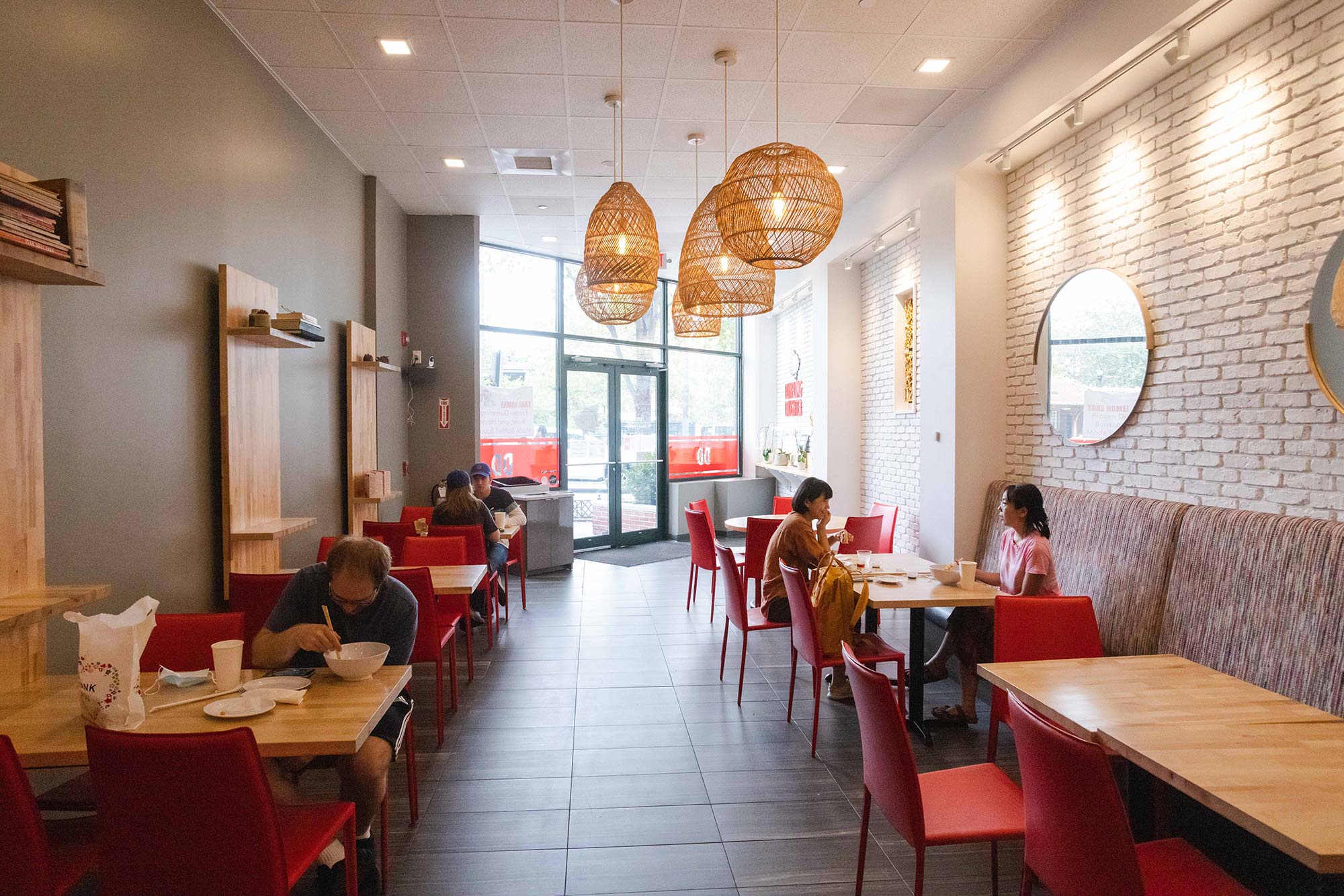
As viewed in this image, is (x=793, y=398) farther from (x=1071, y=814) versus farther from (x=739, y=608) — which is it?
(x=1071, y=814)

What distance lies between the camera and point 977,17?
162 inches

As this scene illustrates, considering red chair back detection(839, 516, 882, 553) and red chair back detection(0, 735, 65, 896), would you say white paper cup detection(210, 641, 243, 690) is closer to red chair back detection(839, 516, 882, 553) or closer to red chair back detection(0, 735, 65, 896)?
red chair back detection(0, 735, 65, 896)

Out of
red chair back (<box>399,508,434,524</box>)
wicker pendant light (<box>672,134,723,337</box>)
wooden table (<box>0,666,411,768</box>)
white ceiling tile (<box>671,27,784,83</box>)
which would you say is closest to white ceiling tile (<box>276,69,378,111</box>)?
white ceiling tile (<box>671,27,784,83</box>)

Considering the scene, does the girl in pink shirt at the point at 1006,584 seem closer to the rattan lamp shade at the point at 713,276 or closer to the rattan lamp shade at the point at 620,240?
the rattan lamp shade at the point at 713,276

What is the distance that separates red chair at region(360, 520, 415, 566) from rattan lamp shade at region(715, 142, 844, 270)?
3283 mm

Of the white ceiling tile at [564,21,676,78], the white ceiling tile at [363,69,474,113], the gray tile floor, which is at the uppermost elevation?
the white ceiling tile at [363,69,474,113]

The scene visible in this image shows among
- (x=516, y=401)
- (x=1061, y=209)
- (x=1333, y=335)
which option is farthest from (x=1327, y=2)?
(x=516, y=401)

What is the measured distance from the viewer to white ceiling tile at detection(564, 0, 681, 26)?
3.91 metres

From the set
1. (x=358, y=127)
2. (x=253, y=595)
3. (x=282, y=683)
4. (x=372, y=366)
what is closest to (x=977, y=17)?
(x=358, y=127)

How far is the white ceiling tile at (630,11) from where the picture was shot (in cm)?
391

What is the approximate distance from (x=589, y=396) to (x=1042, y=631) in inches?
299

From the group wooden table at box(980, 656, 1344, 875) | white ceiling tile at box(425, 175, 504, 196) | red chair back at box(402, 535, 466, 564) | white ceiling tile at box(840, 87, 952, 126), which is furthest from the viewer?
white ceiling tile at box(425, 175, 504, 196)

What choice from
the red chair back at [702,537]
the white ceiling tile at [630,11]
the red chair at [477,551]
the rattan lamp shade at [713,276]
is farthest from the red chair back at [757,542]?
the white ceiling tile at [630,11]

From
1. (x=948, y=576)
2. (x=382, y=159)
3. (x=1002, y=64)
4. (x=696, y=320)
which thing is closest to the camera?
(x=948, y=576)
